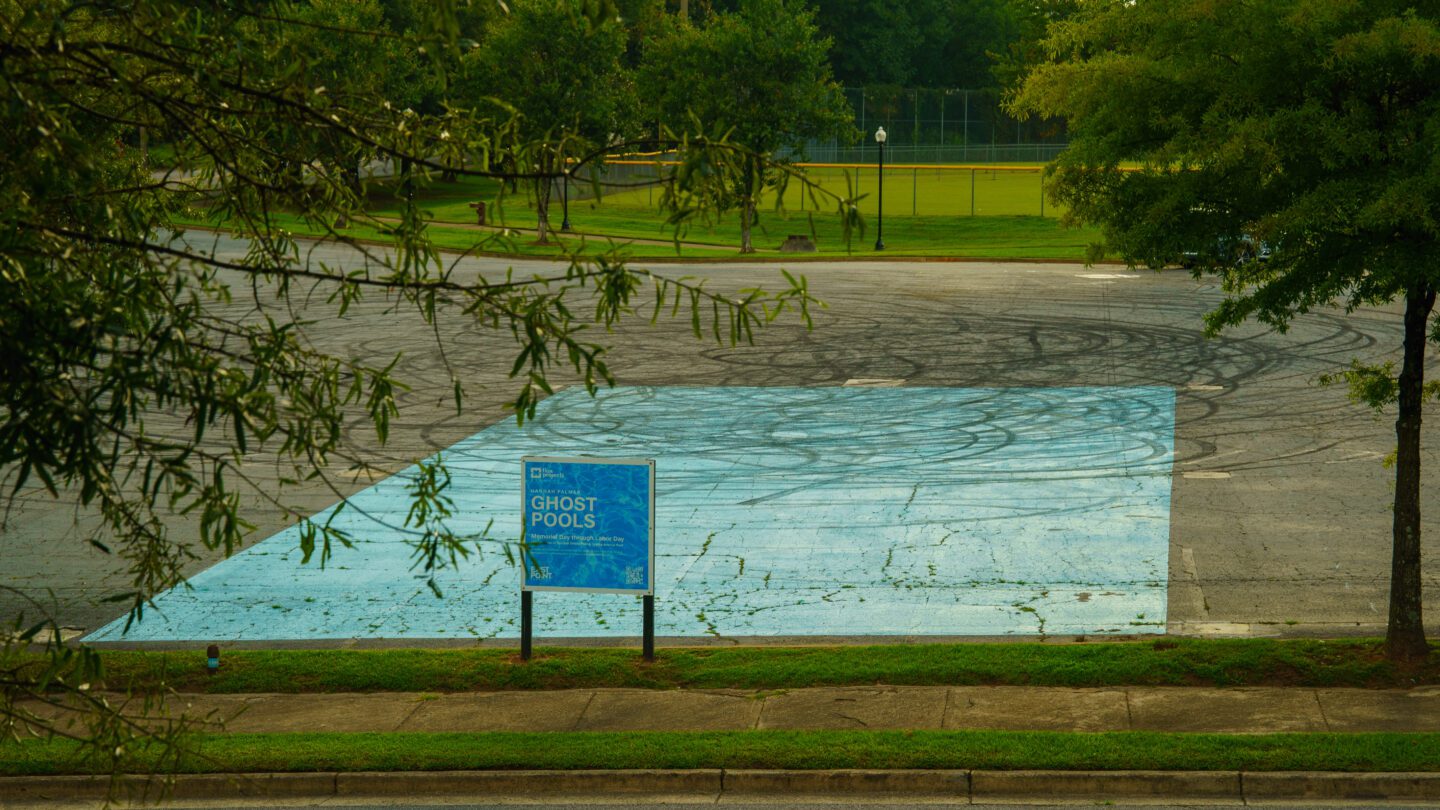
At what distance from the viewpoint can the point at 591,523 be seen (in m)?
12.0

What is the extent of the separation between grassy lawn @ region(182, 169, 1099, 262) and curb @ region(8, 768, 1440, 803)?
33055mm

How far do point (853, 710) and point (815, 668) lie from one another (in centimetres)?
86

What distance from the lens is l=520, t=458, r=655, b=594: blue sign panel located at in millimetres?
11906

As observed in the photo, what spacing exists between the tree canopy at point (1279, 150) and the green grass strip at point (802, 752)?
2.26 metres

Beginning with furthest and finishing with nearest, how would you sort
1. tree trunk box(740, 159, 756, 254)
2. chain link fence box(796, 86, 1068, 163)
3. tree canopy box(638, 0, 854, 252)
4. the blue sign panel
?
chain link fence box(796, 86, 1068, 163) → tree canopy box(638, 0, 854, 252) → the blue sign panel → tree trunk box(740, 159, 756, 254)

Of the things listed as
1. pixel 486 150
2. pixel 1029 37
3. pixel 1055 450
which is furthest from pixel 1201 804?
pixel 1029 37

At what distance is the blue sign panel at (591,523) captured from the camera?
1191 centimetres

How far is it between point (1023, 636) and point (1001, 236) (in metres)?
51.3

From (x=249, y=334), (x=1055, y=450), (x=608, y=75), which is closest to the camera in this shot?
(x=249, y=334)

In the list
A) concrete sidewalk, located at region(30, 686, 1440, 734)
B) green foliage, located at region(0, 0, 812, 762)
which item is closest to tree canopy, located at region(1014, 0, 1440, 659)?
concrete sidewalk, located at region(30, 686, 1440, 734)

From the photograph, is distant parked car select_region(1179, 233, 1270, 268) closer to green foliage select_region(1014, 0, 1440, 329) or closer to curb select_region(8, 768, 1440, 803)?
green foliage select_region(1014, 0, 1440, 329)

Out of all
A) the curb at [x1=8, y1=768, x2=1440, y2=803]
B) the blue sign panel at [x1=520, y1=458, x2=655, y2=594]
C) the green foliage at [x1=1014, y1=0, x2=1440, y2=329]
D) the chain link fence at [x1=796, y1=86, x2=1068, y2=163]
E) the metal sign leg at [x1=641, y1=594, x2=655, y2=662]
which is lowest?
the curb at [x1=8, y1=768, x2=1440, y2=803]

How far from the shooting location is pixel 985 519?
16.9 metres

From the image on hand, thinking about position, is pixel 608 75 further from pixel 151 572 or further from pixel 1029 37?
pixel 151 572
